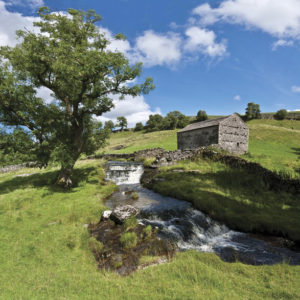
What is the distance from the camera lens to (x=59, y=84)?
14945mm

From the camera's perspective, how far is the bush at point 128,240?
24.5ft

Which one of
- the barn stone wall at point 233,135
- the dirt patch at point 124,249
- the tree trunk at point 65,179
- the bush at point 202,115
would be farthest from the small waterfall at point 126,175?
the bush at point 202,115

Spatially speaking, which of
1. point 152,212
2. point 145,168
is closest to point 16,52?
point 152,212

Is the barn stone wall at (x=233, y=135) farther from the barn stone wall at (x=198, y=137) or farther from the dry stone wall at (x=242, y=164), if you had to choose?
the dry stone wall at (x=242, y=164)

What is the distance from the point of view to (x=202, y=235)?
896cm

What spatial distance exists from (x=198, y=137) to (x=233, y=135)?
7.64 meters

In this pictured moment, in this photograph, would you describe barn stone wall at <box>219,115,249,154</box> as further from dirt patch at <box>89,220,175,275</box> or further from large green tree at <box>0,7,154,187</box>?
dirt patch at <box>89,220,175,275</box>

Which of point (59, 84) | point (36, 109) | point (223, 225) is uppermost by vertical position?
point (59, 84)

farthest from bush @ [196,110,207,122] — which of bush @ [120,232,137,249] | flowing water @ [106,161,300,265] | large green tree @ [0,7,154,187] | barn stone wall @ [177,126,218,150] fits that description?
bush @ [120,232,137,249]

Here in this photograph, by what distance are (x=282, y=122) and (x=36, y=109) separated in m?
119

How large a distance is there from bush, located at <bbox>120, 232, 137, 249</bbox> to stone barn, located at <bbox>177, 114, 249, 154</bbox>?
30.9m

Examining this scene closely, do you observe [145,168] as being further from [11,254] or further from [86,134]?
[11,254]

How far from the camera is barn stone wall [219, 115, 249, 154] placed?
116 ft

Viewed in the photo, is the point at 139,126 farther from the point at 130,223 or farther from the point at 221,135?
the point at 130,223
